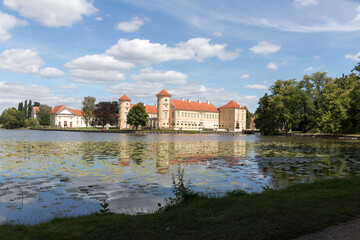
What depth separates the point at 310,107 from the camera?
7375cm

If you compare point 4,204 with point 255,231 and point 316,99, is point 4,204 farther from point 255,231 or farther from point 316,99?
point 316,99

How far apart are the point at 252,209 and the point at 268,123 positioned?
72.2 meters

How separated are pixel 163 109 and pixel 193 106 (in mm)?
15182

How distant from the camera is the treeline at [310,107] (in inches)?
2466

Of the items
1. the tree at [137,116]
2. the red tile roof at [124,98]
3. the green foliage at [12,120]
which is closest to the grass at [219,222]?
the tree at [137,116]

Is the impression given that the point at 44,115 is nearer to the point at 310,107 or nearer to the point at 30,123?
the point at 30,123

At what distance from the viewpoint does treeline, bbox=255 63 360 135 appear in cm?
6262

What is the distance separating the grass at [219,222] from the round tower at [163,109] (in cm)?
10898

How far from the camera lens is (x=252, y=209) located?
641 centimetres

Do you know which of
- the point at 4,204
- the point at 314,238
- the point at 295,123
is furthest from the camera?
the point at 295,123

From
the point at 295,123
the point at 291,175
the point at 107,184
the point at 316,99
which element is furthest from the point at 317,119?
the point at 107,184

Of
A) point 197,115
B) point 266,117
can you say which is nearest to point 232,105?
point 197,115

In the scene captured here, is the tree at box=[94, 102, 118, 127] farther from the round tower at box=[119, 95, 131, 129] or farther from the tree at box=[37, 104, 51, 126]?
the tree at box=[37, 104, 51, 126]

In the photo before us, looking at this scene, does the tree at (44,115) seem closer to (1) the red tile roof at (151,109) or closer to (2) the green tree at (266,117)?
(1) the red tile roof at (151,109)
